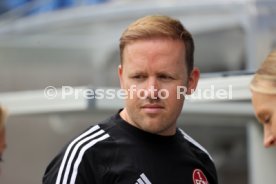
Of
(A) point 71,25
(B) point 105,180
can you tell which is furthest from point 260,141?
(A) point 71,25

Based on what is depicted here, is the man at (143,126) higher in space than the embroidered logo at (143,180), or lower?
higher

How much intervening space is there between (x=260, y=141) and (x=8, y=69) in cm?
873

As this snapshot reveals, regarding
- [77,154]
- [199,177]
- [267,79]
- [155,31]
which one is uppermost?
[155,31]

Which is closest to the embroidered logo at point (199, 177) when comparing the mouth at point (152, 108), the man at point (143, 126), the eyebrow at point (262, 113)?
the man at point (143, 126)

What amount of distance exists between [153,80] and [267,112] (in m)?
0.40

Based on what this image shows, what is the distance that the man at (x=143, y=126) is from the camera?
87.4 inches

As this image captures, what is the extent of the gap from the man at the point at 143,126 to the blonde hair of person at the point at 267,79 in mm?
311

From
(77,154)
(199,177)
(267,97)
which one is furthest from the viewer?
(199,177)

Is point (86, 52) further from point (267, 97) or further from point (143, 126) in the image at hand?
point (267, 97)

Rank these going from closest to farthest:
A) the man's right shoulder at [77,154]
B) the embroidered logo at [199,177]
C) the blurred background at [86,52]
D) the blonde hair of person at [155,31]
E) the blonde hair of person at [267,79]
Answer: the blonde hair of person at [267,79]
the man's right shoulder at [77,154]
the blonde hair of person at [155,31]
the embroidered logo at [199,177]
the blurred background at [86,52]

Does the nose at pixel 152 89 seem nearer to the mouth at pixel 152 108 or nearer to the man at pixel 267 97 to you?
the mouth at pixel 152 108

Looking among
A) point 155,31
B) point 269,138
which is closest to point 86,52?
point 155,31

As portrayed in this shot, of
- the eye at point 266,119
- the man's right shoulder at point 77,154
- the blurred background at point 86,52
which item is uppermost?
the eye at point 266,119

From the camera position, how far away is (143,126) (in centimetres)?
229
